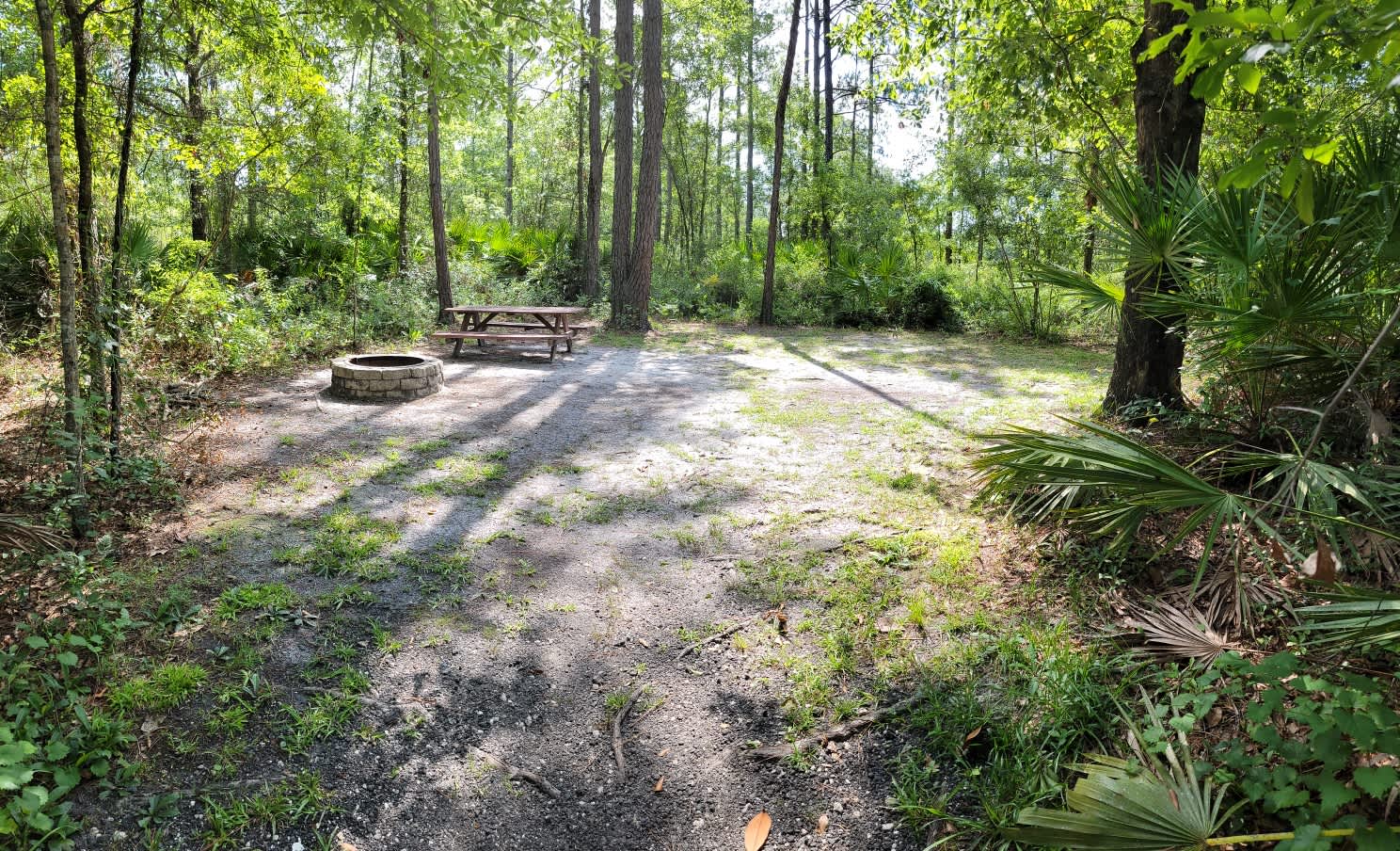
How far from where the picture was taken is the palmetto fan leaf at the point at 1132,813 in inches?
76.5

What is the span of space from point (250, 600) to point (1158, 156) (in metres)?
5.84

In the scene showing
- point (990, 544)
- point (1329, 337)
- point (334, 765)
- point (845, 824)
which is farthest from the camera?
point (990, 544)

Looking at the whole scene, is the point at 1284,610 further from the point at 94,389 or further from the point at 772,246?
the point at 772,246

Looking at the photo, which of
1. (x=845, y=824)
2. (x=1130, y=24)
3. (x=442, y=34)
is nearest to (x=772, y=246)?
(x=1130, y=24)

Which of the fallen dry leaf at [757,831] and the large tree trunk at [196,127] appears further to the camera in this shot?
the large tree trunk at [196,127]

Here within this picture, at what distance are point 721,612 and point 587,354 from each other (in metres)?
8.00

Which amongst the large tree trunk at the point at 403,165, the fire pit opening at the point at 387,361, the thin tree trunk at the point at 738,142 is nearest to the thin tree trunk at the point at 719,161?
the thin tree trunk at the point at 738,142

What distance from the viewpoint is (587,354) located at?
11.2m

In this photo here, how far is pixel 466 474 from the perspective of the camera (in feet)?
17.9

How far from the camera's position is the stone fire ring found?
24.6 feet

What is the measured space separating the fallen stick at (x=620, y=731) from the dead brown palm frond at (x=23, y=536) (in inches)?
101

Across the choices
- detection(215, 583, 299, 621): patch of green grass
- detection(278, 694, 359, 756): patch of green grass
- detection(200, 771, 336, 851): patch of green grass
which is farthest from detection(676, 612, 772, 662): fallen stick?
detection(215, 583, 299, 621): patch of green grass

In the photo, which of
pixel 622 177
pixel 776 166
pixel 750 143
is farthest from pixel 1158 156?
pixel 750 143

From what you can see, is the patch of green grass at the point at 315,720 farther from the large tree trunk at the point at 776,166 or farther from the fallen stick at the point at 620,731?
the large tree trunk at the point at 776,166
